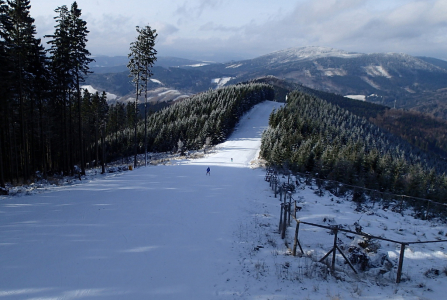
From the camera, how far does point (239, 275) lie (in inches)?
295

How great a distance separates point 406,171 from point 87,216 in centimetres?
3242

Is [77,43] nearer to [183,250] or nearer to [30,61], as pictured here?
[30,61]

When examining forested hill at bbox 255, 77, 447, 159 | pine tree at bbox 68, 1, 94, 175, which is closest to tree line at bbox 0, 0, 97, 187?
pine tree at bbox 68, 1, 94, 175

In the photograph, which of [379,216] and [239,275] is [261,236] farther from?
[379,216]

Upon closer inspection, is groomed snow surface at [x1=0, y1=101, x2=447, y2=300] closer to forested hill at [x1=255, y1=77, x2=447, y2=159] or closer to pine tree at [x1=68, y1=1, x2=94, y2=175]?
pine tree at [x1=68, y1=1, x2=94, y2=175]

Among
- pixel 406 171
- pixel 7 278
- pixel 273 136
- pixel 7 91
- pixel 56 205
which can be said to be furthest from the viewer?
pixel 273 136

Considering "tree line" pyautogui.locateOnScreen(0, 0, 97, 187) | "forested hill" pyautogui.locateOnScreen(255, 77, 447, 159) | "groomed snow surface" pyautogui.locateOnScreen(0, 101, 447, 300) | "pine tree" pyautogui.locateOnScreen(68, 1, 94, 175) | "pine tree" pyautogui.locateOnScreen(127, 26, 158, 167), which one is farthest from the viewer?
"forested hill" pyautogui.locateOnScreen(255, 77, 447, 159)

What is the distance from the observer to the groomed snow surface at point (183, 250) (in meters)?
6.75

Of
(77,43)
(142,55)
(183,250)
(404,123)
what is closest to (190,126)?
(142,55)

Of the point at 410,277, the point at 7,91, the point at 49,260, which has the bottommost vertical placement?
the point at 410,277

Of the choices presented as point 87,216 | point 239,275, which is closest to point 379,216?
point 239,275

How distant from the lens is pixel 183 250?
28.9ft

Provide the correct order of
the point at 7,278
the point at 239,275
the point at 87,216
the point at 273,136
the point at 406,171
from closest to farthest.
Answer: the point at 7,278, the point at 239,275, the point at 87,216, the point at 406,171, the point at 273,136

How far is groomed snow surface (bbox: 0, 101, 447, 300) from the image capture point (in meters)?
6.75
